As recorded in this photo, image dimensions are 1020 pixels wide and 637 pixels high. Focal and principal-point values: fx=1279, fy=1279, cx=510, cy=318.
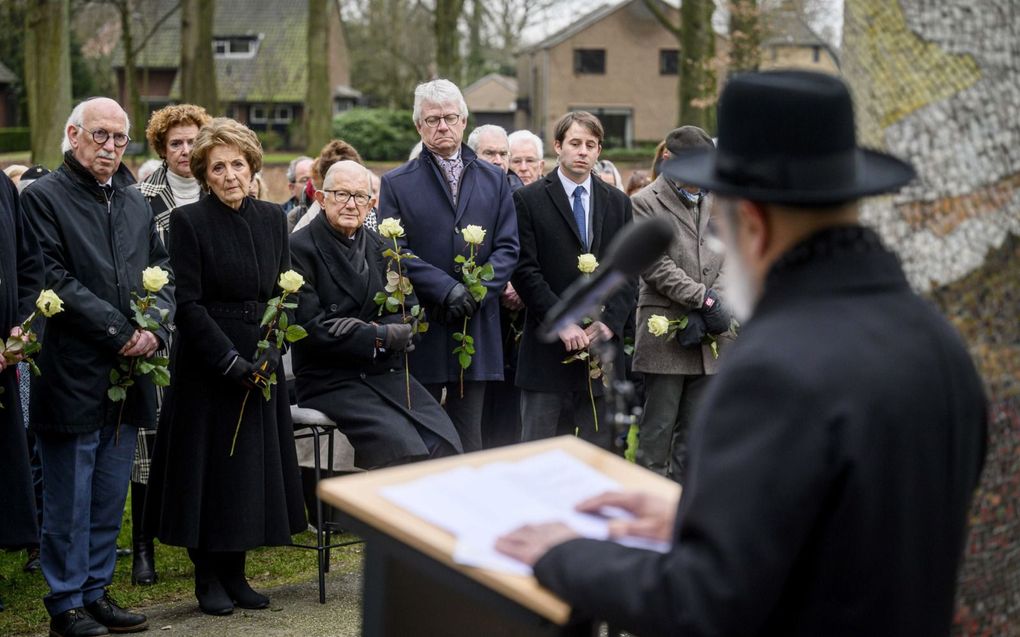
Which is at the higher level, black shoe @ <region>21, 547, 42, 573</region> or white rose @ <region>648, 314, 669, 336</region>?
white rose @ <region>648, 314, 669, 336</region>

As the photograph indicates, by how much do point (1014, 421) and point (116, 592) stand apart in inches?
190

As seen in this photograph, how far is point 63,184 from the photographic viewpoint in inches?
238

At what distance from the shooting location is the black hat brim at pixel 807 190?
7.74ft

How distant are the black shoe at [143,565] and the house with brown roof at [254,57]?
165ft

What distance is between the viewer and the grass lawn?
21.1 feet

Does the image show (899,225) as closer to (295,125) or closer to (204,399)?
(204,399)

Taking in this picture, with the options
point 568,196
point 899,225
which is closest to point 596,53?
point 568,196

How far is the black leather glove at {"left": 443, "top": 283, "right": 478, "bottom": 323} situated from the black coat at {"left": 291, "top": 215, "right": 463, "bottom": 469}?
1.20ft

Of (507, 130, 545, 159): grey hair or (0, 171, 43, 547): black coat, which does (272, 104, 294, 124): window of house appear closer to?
(507, 130, 545, 159): grey hair

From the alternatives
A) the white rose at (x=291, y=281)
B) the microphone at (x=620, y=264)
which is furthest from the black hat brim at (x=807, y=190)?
the white rose at (x=291, y=281)

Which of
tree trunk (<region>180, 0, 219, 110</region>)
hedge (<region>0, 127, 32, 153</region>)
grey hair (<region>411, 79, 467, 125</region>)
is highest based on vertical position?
tree trunk (<region>180, 0, 219, 110</region>)

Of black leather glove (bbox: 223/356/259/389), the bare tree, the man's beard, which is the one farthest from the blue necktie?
the bare tree

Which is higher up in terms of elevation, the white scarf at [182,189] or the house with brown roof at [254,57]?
the house with brown roof at [254,57]

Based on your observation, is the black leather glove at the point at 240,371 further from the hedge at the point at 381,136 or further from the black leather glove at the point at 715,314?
the hedge at the point at 381,136
